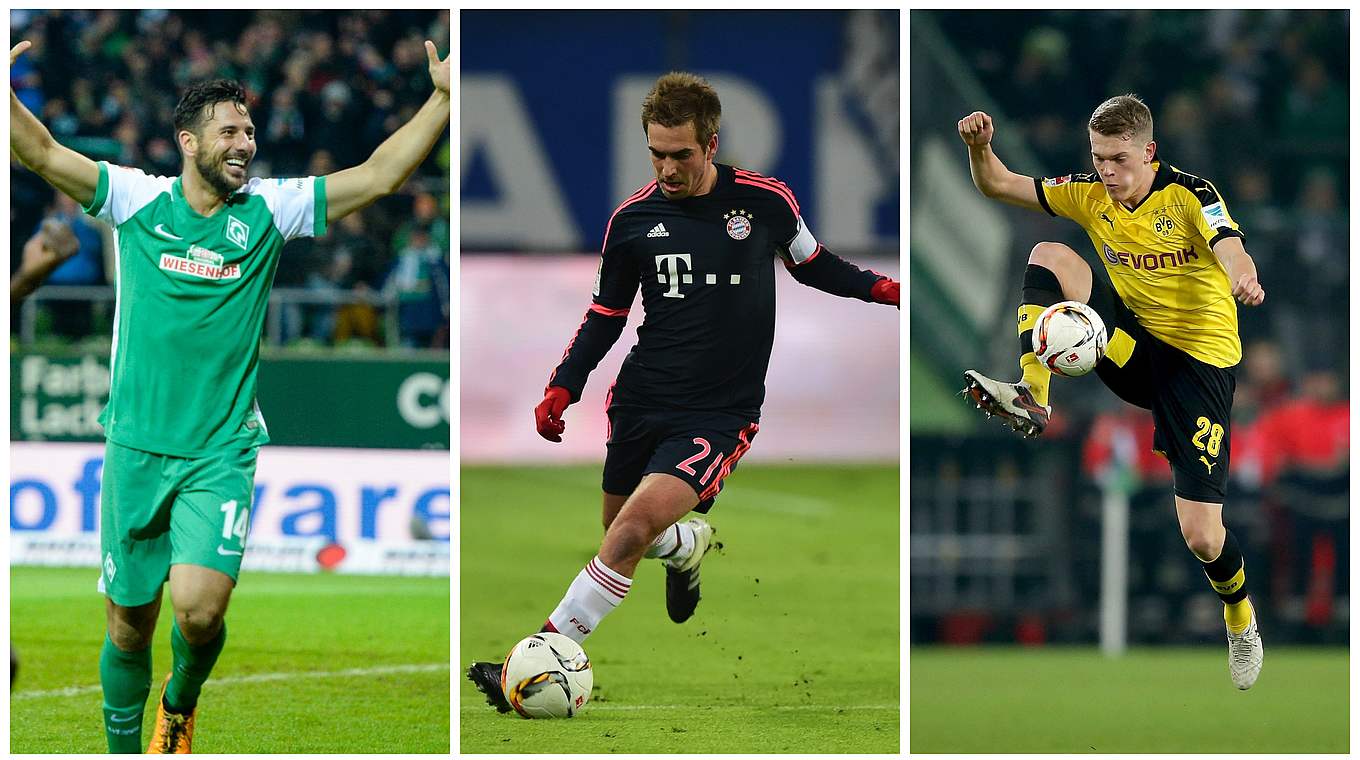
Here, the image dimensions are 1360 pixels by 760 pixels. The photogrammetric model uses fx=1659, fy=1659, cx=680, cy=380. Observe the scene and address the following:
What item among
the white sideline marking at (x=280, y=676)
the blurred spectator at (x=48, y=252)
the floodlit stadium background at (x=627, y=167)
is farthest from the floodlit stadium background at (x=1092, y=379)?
the blurred spectator at (x=48, y=252)

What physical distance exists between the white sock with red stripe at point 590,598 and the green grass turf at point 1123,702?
8.84ft

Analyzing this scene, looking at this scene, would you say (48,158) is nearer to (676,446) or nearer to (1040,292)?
(676,446)

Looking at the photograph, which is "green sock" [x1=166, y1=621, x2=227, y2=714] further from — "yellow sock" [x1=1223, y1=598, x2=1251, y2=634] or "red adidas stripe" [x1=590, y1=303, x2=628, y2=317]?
"yellow sock" [x1=1223, y1=598, x2=1251, y2=634]

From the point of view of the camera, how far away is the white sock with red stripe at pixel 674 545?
6.39 meters

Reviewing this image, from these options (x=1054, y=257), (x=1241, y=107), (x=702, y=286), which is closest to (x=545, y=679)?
(x=702, y=286)

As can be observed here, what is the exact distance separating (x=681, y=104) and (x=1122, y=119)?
4.75ft

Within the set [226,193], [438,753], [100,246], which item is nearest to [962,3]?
[226,193]

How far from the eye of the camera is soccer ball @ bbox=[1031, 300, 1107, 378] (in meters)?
5.49

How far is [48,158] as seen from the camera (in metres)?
5.09

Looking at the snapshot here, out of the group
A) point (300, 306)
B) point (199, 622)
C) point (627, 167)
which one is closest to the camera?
point (199, 622)

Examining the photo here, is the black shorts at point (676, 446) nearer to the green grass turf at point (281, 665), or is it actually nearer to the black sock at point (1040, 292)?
the black sock at point (1040, 292)

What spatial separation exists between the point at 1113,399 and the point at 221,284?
8813mm

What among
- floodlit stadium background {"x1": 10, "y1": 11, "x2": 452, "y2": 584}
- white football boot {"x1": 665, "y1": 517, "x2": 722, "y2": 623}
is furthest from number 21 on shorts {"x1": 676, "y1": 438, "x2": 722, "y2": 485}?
floodlit stadium background {"x1": 10, "y1": 11, "x2": 452, "y2": 584}

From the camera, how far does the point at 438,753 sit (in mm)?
6176
